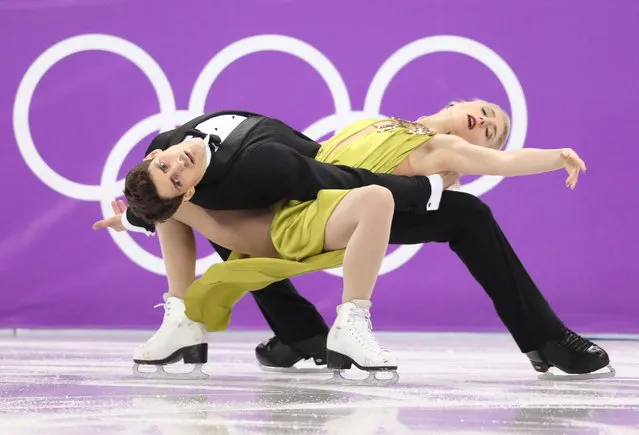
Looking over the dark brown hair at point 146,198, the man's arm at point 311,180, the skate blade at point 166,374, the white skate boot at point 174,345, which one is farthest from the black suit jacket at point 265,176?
the skate blade at point 166,374

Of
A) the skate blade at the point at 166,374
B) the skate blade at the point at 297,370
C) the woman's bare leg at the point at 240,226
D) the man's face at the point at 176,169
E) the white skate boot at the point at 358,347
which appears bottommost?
the skate blade at the point at 297,370

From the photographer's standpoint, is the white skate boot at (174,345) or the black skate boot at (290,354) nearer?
the white skate boot at (174,345)

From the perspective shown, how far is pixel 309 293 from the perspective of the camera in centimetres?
501

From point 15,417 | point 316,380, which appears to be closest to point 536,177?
point 316,380

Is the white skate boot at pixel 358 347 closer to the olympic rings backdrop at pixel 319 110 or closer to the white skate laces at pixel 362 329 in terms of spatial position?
the white skate laces at pixel 362 329

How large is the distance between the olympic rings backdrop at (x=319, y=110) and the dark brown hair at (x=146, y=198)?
222 centimetres

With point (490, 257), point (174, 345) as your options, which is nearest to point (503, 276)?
point (490, 257)

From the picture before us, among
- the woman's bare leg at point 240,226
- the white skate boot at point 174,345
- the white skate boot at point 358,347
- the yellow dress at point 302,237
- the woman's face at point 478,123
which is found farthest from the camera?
the woman's face at point 478,123

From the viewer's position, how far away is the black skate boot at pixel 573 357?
3.00 meters

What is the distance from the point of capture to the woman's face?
3395 millimetres

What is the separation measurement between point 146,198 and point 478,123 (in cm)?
117

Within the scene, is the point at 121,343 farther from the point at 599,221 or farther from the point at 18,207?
the point at 599,221

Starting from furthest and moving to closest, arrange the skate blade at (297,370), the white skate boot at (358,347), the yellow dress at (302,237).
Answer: the skate blade at (297,370) < the yellow dress at (302,237) < the white skate boot at (358,347)

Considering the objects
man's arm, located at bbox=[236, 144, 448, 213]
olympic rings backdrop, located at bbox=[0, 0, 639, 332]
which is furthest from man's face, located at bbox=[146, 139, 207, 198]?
olympic rings backdrop, located at bbox=[0, 0, 639, 332]
